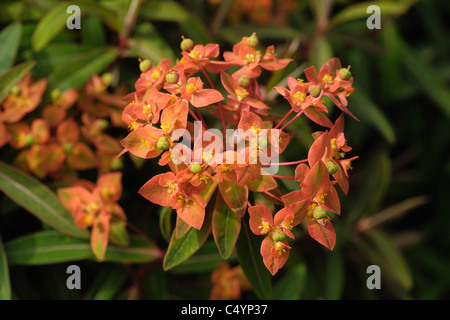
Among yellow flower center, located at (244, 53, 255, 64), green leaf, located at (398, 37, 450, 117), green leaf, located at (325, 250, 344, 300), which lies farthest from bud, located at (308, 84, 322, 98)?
green leaf, located at (398, 37, 450, 117)

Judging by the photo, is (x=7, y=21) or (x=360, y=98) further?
(x=360, y=98)

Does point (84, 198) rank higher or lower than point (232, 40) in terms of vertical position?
lower

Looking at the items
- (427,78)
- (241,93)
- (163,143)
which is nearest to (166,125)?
(163,143)

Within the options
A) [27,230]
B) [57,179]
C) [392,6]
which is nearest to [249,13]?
[392,6]

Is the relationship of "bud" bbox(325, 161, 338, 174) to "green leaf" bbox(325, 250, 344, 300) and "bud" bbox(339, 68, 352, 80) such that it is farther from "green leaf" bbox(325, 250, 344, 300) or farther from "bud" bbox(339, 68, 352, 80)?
"green leaf" bbox(325, 250, 344, 300)

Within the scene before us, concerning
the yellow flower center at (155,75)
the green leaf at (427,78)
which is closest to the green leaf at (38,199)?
the yellow flower center at (155,75)
